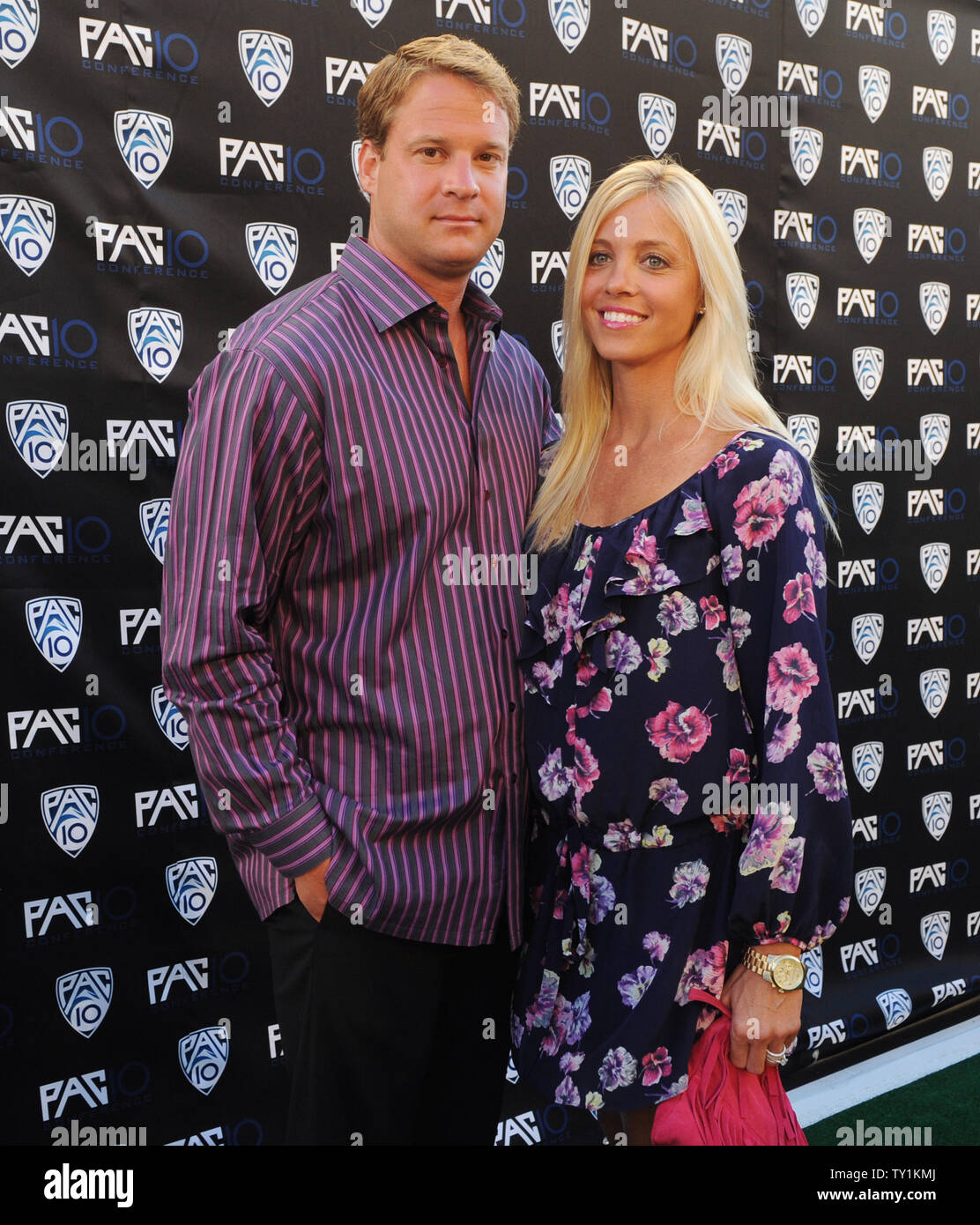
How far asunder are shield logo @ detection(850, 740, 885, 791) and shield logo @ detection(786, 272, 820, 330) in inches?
48.1

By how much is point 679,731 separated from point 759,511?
0.33 meters

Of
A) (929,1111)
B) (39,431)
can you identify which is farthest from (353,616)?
(929,1111)

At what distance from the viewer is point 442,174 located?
1.74 metres

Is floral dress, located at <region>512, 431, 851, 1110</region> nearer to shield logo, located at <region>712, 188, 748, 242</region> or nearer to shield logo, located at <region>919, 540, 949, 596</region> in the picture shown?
shield logo, located at <region>712, 188, 748, 242</region>

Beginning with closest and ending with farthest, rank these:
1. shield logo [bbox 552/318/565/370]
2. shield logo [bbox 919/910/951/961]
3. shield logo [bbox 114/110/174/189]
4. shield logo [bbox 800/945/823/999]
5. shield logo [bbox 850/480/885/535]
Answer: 1. shield logo [bbox 114/110/174/189]
2. shield logo [bbox 552/318/565/370]
3. shield logo [bbox 800/945/823/999]
4. shield logo [bbox 850/480/885/535]
5. shield logo [bbox 919/910/951/961]

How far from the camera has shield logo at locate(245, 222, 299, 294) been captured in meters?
2.34

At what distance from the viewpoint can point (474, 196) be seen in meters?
1.74

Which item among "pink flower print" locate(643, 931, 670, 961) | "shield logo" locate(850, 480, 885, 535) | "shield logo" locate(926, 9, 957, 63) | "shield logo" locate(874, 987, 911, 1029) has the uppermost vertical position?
"shield logo" locate(926, 9, 957, 63)

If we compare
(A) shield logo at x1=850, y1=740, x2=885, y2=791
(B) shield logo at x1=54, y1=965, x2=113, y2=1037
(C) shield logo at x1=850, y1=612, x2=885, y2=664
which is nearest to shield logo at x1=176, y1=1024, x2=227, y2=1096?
(B) shield logo at x1=54, y1=965, x2=113, y2=1037

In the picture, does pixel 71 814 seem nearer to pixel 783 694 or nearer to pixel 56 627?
pixel 56 627

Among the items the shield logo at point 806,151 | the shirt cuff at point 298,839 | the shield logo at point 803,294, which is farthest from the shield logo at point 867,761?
the shirt cuff at point 298,839

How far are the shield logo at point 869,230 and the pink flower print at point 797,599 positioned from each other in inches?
81.8
